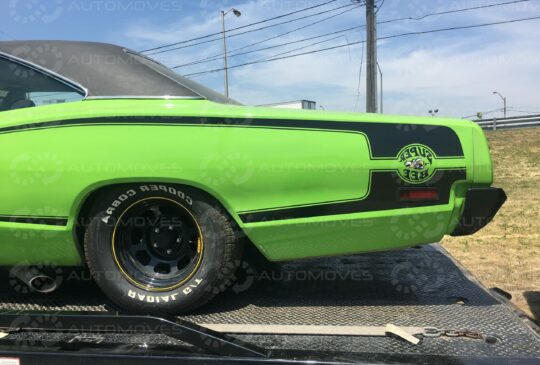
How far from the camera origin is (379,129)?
2162 millimetres

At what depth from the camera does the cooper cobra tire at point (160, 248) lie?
2.26 metres

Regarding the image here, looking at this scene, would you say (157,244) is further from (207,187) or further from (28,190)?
(28,190)

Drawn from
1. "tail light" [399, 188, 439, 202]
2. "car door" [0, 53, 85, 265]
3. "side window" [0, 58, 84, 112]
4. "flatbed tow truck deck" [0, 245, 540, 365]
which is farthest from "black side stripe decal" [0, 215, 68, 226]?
"tail light" [399, 188, 439, 202]

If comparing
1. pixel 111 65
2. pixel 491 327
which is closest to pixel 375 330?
pixel 491 327

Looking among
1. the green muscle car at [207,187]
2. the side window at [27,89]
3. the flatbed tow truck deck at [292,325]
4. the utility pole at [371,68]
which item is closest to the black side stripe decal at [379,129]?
the green muscle car at [207,187]

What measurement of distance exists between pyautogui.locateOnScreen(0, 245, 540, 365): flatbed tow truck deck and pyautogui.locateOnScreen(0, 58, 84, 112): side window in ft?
3.14

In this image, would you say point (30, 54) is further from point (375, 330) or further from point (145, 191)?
point (375, 330)

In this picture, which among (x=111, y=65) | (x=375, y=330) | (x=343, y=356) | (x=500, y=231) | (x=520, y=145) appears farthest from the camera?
(x=520, y=145)

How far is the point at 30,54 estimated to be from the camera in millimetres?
2572

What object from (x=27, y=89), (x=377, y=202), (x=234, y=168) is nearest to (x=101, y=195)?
(x=234, y=168)

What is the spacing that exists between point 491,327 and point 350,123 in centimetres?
101

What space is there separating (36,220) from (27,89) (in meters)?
0.72

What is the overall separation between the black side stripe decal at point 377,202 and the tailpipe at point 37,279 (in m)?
1.05

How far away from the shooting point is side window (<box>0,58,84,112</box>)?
2455 millimetres
